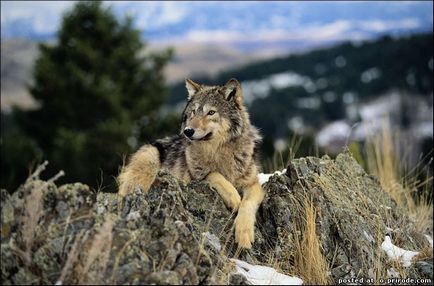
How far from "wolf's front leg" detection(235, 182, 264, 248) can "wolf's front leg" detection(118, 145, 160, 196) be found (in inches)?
57.9

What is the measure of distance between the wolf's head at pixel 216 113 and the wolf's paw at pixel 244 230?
128 cm

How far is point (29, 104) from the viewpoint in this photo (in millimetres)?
46500

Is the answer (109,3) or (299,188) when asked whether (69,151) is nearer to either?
(109,3)

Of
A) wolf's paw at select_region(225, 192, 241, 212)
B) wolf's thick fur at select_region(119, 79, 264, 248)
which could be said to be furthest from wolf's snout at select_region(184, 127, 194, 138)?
wolf's paw at select_region(225, 192, 241, 212)

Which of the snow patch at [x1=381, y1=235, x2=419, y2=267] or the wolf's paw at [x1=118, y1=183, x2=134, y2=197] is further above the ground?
the wolf's paw at [x1=118, y1=183, x2=134, y2=197]

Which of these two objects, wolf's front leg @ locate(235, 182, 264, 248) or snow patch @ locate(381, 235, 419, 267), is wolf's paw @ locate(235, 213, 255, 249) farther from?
snow patch @ locate(381, 235, 419, 267)

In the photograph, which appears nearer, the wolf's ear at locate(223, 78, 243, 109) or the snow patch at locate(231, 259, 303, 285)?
the snow patch at locate(231, 259, 303, 285)

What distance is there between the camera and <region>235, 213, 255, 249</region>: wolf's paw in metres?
6.96

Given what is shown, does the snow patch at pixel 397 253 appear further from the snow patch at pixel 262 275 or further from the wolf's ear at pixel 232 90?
the wolf's ear at pixel 232 90

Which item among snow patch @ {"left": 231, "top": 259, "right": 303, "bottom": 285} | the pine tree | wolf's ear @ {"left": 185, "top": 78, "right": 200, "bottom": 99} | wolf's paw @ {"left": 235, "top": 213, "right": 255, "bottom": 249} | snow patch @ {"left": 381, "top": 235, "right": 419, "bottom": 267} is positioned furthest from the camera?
the pine tree

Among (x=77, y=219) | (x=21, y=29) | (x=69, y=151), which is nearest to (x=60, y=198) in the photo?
(x=77, y=219)

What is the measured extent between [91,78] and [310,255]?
39.8m

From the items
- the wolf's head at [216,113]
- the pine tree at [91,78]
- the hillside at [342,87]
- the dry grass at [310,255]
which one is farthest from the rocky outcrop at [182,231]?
the hillside at [342,87]

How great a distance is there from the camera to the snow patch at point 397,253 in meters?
7.07
